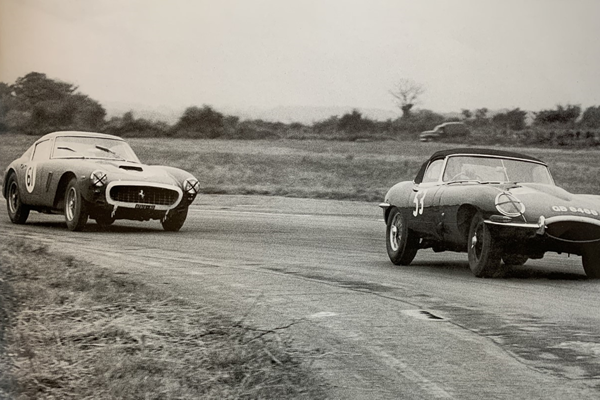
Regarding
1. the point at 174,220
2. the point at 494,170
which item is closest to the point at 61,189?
the point at 174,220

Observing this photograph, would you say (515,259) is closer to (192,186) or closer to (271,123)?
(271,123)

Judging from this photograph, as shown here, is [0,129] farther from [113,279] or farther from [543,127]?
[543,127]

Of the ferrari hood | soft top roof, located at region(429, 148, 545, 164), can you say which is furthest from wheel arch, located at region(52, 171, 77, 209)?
soft top roof, located at region(429, 148, 545, 164)

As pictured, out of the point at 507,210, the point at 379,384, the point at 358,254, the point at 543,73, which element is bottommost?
the point at 379,384

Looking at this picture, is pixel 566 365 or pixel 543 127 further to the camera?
pixel 543 127

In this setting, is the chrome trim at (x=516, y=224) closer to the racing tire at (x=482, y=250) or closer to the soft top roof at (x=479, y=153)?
the racing tire at (x=482, y=250)

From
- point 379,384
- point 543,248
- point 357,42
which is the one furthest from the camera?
point 357,42

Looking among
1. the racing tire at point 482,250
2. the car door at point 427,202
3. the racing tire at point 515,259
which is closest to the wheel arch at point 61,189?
the car door at point 427,202

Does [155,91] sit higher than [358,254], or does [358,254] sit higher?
[155,91]

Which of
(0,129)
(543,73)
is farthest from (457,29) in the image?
(0,129)
